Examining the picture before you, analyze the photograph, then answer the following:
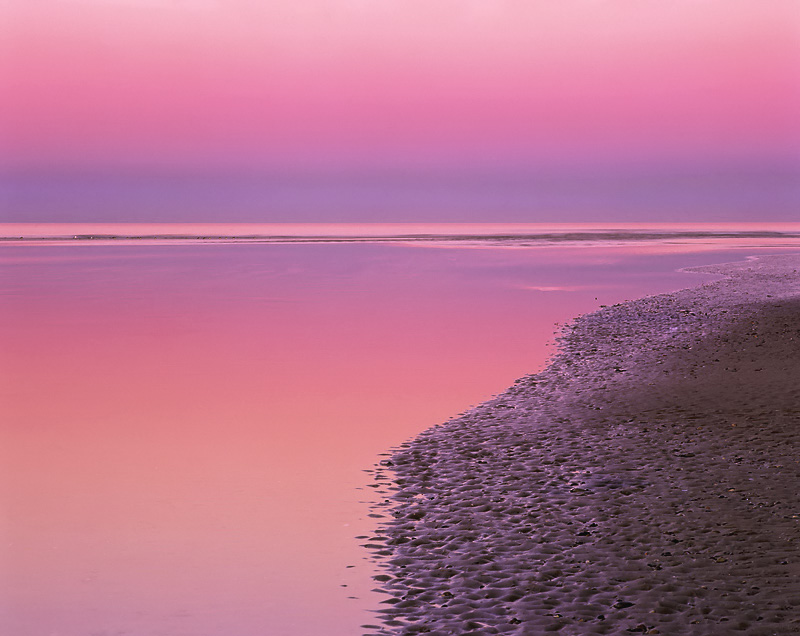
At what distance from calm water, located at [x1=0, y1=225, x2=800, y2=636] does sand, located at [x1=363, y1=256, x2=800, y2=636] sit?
78 centimetres

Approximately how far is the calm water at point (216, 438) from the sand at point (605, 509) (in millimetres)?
780

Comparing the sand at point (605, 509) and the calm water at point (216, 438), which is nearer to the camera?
the sand at point (605, 509)

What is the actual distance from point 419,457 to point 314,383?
7228mm

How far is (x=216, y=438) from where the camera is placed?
1536cm

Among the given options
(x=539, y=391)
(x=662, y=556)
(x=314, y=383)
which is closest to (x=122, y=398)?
(x=314, y=383)

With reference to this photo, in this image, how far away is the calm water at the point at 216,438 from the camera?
8836 millimetres

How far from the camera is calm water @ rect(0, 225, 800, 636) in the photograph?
29.0 ft

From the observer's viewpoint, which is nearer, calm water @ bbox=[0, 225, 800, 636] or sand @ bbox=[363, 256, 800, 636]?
sand @ bbox=[363, 256, 800, 636]

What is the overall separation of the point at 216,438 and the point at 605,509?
7489 millimetres

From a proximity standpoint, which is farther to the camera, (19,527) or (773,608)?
(19,527)

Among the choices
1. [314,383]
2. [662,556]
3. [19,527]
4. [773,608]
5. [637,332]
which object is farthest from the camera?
[637,332]

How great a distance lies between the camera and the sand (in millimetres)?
8062

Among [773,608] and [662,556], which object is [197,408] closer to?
[662,556]

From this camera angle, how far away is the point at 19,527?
36.1 feet
